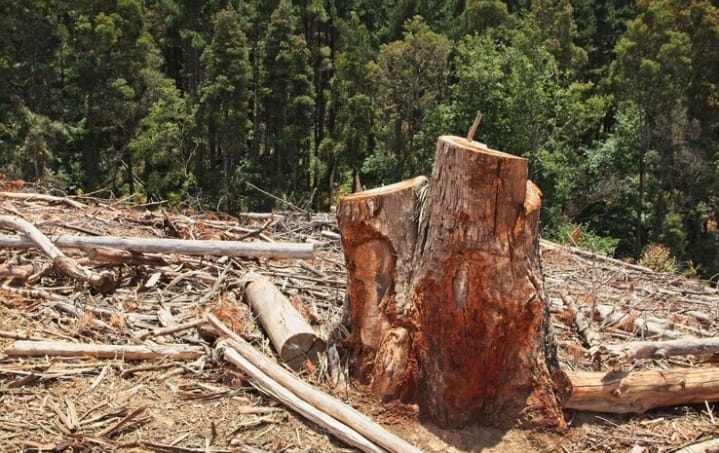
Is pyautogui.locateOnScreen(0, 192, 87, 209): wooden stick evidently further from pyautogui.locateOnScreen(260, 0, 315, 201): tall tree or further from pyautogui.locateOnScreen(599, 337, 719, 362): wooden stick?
pyautogui.locateOnScreen(260, 0, 315, 201): tall tree

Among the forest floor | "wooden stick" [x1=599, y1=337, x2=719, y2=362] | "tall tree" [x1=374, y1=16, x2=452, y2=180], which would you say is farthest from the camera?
"tall tree" [x1=374, y1=16, x2=452, y2=180]


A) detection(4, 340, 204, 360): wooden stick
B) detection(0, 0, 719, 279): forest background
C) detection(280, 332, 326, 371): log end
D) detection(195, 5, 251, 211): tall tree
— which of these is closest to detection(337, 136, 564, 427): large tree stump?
detection(280, 332, 326, 371): log end

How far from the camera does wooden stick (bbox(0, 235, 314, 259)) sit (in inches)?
243

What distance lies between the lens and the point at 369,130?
26391 mm

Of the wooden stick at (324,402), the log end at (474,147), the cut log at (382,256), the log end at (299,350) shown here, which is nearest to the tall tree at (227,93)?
the log end at (299,350)

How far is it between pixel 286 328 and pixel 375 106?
70.9 ft

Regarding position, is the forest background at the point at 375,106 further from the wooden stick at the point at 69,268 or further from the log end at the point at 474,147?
the log end at the point at 474,147

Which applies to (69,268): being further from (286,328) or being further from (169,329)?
(286,328)

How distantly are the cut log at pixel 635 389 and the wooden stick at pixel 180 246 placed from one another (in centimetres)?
282

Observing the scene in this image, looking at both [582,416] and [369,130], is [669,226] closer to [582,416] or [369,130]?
[369,130]

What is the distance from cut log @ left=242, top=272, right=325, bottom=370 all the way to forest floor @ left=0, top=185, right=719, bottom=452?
0.38 feet

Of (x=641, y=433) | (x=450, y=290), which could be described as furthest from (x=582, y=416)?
(x=450, y=290)

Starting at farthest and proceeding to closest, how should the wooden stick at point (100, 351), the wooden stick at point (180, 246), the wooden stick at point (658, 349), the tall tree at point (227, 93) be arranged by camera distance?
the tall tree at point (227, 93), the wooden stick at point (180, 246), the wooden stick at point (100, 351), the wooden stick at point (658, 349)

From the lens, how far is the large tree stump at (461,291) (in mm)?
3949
